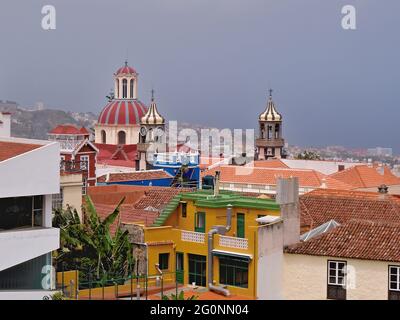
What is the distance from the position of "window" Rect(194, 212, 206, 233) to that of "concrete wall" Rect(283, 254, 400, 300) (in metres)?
3.91

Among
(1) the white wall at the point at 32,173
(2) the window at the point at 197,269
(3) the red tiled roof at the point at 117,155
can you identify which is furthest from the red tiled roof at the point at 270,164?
(1) the white wall at the point at 32,173

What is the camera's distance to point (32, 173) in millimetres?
21828

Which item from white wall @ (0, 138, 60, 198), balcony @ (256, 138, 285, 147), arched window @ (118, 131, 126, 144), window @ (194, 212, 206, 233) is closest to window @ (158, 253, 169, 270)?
window @ (194, 212, 206, 233)

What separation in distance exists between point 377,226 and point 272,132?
62623 mm

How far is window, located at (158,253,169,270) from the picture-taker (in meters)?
26.1

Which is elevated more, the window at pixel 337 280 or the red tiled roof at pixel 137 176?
the red tiled roof at pixel 137 176

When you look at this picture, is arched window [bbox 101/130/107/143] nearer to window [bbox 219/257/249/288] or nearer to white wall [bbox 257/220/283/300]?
window [bbox 219/257/249/288]

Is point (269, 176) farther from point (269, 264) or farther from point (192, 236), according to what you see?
point (269, 264)

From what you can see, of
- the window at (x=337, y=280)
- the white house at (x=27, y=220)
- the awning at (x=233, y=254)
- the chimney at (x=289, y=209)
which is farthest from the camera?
the chimney at (x=289, y=209)

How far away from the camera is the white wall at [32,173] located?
69.8 ft

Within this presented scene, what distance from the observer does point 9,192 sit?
839 inches

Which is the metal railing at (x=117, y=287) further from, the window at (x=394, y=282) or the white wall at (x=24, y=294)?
the window at (x=394, y=282)
